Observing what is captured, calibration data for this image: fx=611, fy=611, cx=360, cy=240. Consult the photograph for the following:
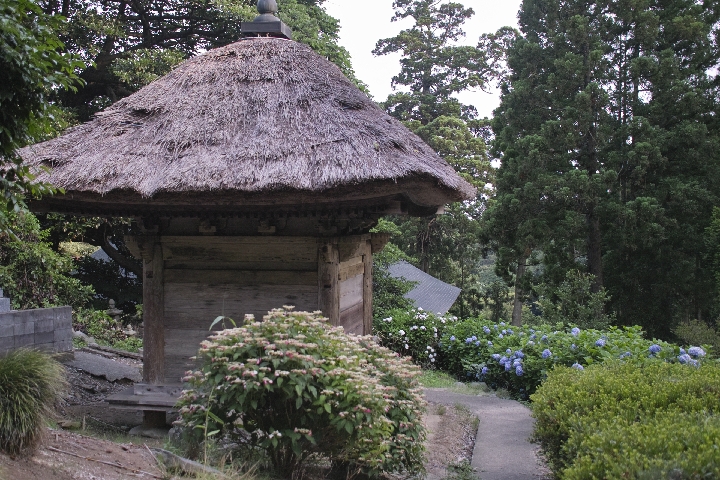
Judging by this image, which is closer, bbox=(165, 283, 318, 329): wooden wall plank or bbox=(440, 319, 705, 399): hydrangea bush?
bbox=(165, 283, 318, 329): wooden wall plank

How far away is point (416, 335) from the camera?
512 inches

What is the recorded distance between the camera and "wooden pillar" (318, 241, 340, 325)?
6730mm

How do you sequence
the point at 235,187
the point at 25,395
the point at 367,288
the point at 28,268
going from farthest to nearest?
the point at 28,268, the point at 367,288, the point at 235,187, the point at 25,395

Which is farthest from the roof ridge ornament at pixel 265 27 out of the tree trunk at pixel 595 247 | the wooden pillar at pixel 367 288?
the tree trunk at pixel 595 247

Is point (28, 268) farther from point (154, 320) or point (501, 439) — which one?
point (501, 439)

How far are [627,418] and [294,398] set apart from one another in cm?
229

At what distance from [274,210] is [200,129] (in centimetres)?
125

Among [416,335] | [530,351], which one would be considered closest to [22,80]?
[530,351]

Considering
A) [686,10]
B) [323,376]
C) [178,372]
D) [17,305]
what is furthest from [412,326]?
[686,10]

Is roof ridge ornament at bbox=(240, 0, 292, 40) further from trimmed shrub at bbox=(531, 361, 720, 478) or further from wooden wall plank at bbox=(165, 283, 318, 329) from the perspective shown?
trimmed shrub at bbox=(531, 361, 720, 478)

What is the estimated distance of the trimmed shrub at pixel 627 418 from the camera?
327cm

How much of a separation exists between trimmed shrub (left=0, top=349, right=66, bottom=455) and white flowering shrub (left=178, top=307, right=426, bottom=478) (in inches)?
37.6

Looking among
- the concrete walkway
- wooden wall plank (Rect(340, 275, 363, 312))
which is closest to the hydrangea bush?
the concrete walkway

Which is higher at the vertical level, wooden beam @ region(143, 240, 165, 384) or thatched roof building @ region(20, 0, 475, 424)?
thatched roof building @ region(20, 0, 475, 424)
